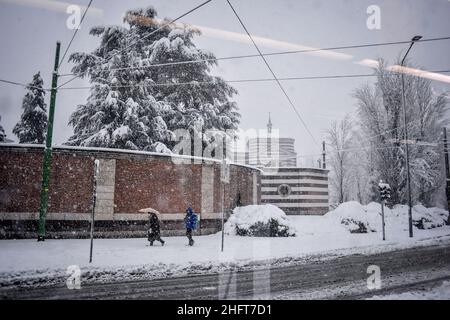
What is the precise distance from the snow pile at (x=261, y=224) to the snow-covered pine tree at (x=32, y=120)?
24823mm

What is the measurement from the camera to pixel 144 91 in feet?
72.9

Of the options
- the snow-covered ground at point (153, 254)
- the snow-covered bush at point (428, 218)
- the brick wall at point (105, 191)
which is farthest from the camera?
the snow-covered bush at point (428, 218)

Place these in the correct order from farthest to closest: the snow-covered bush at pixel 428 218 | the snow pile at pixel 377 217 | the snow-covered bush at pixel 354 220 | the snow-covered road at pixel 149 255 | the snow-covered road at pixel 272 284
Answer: the snow-covered bush at pixel 428 218, the snow pile at pixel 377 217, the snow-covered bush at pixel 354 220, the snow-covered road at pixel 149 255, the snow-covered road at pixel 272 284

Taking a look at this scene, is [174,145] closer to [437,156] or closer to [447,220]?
[447,220]

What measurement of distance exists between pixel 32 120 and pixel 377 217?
33.5 meters

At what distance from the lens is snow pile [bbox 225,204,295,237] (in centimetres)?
1680

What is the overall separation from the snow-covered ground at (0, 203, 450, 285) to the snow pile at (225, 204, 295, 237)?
62cm

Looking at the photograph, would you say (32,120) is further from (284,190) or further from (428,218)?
(428,218)

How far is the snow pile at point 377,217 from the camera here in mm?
20625

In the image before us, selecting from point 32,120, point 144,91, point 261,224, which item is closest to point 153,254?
point 261,224

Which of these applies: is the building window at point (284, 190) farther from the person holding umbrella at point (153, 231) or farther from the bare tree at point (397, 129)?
the person holding umbrella at point (153, 231)

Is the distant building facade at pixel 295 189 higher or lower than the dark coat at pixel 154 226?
higher

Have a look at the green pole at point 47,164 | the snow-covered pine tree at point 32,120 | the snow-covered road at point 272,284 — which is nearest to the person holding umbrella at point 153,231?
the green pole at point 47,164

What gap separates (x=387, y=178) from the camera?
27.9 meters
